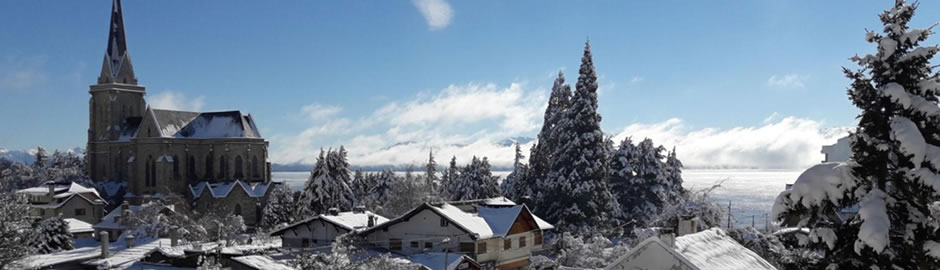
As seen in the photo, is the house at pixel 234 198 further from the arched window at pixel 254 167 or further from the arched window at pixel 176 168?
the arched window at pixel 254 167

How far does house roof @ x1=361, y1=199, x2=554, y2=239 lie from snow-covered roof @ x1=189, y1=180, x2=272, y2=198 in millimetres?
51983

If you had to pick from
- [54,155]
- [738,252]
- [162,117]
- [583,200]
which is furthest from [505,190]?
[54,155]

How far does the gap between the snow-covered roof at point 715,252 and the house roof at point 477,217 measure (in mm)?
20348

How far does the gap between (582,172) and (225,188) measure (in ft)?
172

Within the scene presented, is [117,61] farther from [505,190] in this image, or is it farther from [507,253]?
[507,253]

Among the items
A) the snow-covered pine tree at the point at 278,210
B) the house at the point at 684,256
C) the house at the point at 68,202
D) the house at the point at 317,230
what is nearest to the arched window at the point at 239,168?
the snow-covered pine tree at the point at 278,210

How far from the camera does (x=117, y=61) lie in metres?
98.8

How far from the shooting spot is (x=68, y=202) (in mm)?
78625

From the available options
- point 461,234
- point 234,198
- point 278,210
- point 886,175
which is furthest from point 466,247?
point 234,198

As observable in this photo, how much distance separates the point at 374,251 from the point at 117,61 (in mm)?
75666

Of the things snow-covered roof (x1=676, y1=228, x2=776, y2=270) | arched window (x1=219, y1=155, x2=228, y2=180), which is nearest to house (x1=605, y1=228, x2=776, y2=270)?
snow-covered roof (x1=676, y1=228, x2=776, y2=270)

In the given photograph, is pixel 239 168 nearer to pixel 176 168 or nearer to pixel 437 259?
pixel 176 168

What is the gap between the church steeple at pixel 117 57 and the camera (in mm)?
98062

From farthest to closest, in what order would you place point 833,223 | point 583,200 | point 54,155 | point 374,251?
point 54,155
point 583,200
point 374,251
point 833,223
